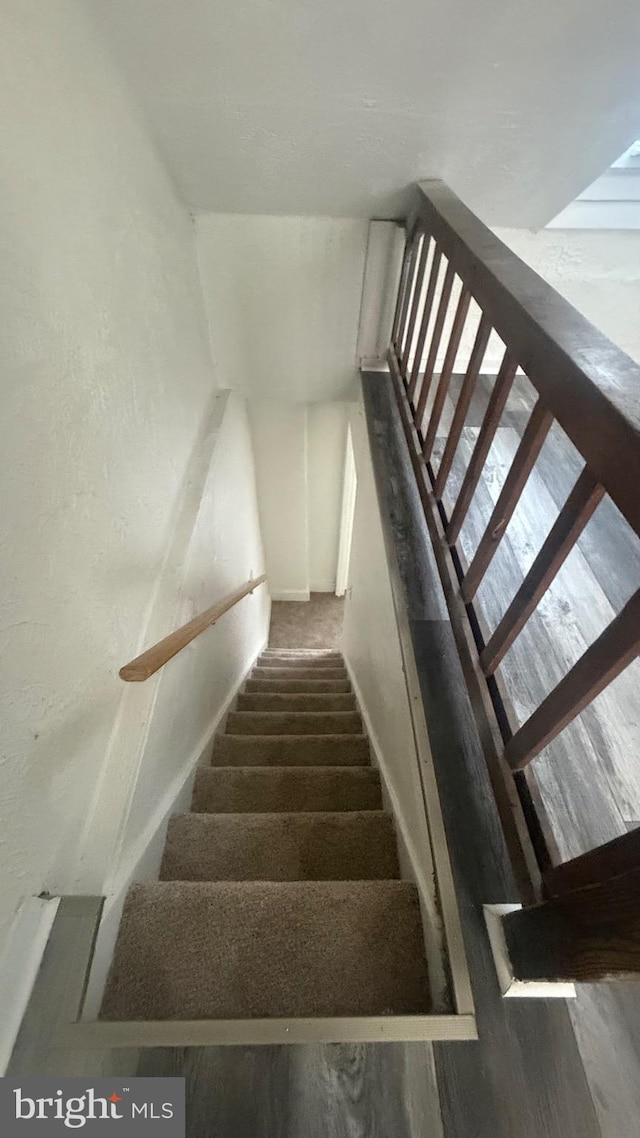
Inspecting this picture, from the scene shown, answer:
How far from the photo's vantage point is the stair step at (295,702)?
107 inches

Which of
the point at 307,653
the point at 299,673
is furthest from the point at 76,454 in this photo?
the point at 307,653

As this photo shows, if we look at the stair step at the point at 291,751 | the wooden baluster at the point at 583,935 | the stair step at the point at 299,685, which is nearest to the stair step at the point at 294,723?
the stair step at the point at 291,751

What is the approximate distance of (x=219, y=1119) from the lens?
0.88m

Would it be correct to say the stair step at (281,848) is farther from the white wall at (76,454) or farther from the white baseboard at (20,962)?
the white baseboard at (20,962)

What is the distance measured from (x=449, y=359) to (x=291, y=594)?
4.16 m

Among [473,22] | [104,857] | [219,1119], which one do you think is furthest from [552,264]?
[219,1119]

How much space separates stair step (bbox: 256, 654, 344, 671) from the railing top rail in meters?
3.16

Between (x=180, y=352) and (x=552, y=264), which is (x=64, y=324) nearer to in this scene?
(x=180, y=352)

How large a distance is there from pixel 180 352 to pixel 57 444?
1.15m

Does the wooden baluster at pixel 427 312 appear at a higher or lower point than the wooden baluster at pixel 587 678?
higher

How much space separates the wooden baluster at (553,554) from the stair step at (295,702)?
189 centimetres

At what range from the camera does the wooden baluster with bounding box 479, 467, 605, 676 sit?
0.64 metres

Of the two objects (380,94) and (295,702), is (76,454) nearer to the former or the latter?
(380,94)

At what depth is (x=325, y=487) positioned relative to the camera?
4352 millimetres
